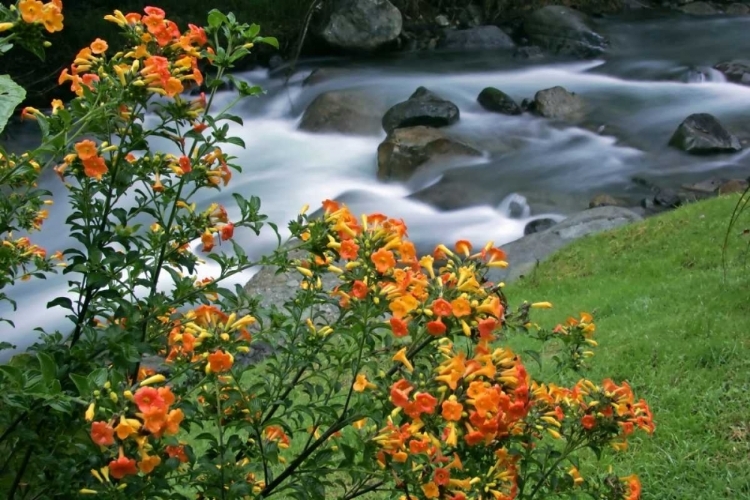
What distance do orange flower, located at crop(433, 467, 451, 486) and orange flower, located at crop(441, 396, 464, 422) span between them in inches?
4.5

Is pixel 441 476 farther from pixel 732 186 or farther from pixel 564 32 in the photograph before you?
pixel 564 32

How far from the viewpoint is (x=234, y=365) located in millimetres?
1812

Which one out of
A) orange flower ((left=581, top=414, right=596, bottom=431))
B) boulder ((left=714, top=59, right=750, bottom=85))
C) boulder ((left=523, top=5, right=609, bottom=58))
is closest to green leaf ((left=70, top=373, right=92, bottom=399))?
orange flower ((left=581, top=414, right=596, bottom=431))

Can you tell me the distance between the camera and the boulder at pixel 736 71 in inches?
488

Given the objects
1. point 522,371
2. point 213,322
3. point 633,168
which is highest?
point 213,322

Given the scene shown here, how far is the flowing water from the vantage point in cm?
913

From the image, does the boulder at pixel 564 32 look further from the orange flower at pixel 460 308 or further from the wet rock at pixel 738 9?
the orange flower at pixel 460 308

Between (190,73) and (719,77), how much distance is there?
12.2 meters

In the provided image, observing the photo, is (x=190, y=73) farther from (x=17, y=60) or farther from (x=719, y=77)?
(x=719, y=77)

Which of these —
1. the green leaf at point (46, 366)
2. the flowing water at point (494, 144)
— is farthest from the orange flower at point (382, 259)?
the flowing water at point (494, 144)

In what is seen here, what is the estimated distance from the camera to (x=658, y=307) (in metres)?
5.05

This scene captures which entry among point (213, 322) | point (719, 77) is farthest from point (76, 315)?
point (719, 77)

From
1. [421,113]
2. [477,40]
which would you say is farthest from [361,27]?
[421,113]

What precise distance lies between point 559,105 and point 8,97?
37.4 ft
